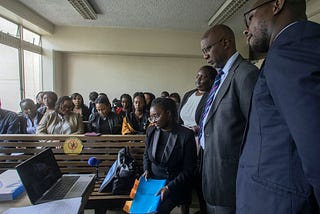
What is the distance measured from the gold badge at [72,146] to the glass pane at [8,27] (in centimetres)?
348

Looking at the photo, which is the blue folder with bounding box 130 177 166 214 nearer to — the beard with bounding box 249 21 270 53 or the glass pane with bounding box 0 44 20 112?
the beard with bounding box 249 21 270 53

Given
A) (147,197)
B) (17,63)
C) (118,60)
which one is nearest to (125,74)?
(118,60)

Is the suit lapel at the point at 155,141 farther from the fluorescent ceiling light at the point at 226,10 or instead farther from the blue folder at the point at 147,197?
the fluorescent ceiling light at the point at 226,10

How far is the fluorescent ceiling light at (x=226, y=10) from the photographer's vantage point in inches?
164

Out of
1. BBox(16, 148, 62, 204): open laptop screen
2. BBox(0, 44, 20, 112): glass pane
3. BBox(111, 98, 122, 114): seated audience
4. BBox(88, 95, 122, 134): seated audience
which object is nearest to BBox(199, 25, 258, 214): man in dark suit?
BBox(16, 148, 62, 204): open laptop screen

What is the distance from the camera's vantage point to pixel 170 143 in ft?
6.34

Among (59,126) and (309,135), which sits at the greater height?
(309,135)

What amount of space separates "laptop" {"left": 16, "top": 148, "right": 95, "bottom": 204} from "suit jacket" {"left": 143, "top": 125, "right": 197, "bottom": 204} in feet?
1.89

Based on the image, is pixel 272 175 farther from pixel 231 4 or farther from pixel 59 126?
pixel 231 4

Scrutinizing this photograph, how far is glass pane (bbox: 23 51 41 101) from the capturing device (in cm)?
547

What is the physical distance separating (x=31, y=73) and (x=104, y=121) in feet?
12.0

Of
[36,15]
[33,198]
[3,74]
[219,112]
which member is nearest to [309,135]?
[219,112]

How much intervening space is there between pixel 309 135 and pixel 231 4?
163 inches

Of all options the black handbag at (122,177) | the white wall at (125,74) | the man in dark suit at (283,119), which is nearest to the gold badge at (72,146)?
the black handbag at (122,177)
